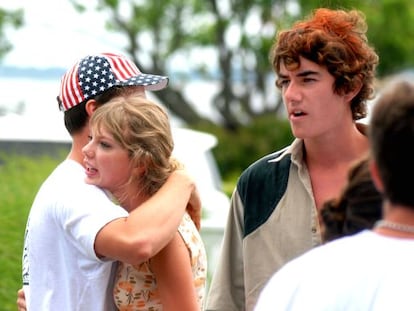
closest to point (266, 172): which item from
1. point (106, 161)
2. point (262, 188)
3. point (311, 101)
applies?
point (262, 188)

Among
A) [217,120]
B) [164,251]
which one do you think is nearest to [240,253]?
[164,251]

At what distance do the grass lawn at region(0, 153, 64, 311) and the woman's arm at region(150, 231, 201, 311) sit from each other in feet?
10.5

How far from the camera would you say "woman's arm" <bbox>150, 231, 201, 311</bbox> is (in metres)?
4.01

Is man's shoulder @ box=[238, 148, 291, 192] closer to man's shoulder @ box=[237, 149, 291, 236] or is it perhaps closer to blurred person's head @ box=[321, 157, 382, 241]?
man's shoulder @ box=[237, 149, 291, 236]

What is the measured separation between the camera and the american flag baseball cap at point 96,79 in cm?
426

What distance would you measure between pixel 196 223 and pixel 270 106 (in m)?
18.2

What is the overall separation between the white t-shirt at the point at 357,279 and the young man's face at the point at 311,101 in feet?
5.18

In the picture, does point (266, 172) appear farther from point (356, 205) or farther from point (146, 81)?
point (356, 205)

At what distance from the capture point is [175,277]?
4020 mm

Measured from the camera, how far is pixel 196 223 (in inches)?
173

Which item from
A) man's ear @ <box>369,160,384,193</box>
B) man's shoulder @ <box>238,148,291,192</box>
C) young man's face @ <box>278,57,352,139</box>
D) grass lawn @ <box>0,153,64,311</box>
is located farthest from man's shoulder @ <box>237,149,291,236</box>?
grass lawn @ <box>0,153,64,311</box>

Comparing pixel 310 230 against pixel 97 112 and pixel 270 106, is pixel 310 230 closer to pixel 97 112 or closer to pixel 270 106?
pixel 97 112

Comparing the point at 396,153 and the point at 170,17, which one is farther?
the point at 170,17

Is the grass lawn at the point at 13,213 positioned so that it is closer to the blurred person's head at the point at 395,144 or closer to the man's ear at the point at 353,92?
the man's ear at the point at 353,92
